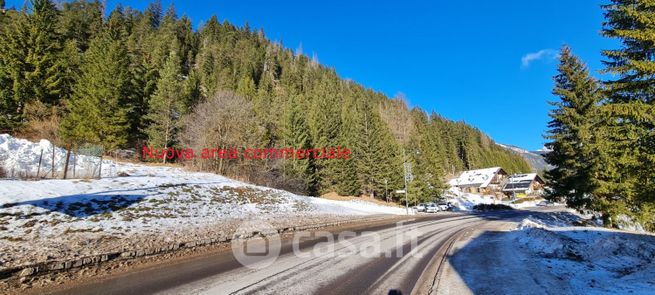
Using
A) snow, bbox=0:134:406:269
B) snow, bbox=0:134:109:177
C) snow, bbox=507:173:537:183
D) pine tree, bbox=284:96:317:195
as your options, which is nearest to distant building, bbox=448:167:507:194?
snow, bbox=507:173:537:183

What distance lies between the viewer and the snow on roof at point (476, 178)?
94.6 meters

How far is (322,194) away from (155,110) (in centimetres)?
2687

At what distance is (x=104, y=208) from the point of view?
13367 millimetres

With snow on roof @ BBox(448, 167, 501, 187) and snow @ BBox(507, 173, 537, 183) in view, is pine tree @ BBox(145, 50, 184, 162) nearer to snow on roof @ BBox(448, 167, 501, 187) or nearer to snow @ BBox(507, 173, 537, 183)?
snow on roof @ BBox(448, 167, 501, 187)

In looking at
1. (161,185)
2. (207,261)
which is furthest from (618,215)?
(161,185)

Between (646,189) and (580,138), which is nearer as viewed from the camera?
(646,189)

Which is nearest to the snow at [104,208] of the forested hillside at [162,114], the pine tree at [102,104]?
the forested hillside at [162,114]

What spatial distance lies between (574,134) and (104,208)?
2939cm

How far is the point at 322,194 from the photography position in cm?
4862

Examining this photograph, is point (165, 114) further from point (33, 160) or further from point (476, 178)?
point (476, 178)

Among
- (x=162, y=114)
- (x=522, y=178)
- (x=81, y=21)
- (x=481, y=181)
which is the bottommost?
(x=481, y=181)

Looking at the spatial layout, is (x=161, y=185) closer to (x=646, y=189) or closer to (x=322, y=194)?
(x=646, y=189)

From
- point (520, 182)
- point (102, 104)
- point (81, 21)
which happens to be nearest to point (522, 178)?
point (520, 182)

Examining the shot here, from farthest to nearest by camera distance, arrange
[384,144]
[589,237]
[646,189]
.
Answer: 1. [384,144]
2. [589,237]
3. [646,189]
